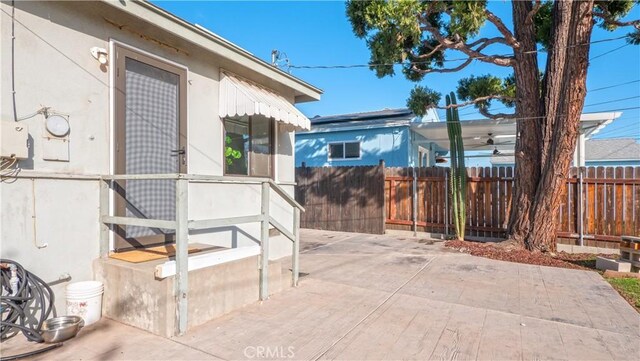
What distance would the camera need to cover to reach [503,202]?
9.01 metres

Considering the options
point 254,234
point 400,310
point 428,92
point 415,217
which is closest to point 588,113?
point 428,92

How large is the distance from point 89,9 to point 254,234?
397cm

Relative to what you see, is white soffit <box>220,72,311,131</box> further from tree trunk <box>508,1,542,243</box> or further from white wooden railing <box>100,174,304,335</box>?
tree trunk <box>508,1,542,243</box>

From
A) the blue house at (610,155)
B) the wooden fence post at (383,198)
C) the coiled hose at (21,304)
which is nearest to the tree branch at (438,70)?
the wooden fence post at (383,198)

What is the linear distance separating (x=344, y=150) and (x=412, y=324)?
35.6 feet

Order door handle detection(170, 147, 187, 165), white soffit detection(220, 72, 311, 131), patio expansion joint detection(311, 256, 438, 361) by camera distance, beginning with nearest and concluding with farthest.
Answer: patio expansion joint detection(311, 256, 438, 361) < door handle detection(170, 147, 187, 165) < white soffit detection(220, 72, 311, 131)

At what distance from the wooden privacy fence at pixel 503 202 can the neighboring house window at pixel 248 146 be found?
5.25m

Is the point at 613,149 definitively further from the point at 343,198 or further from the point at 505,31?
the point at 343,198

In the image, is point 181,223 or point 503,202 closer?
point 181,223

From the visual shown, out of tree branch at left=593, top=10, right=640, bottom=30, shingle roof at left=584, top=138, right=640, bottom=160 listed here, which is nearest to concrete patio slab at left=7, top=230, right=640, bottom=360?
tree branch at left=593, top=10, right=640, bottom=30

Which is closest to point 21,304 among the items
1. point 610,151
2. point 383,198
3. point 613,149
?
point 383,198

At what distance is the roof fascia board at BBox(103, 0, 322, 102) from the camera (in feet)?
12.6

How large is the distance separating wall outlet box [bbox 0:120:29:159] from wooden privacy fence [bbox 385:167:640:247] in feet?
29.5

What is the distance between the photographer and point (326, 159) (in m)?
14.3
